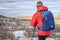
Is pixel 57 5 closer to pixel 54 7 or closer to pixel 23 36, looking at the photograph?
pixel 54 7

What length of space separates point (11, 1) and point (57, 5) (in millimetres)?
1295

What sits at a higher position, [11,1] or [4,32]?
[11,1]

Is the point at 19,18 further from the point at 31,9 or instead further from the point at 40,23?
the point at 40,23

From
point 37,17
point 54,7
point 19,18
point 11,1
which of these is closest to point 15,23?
point 19,18

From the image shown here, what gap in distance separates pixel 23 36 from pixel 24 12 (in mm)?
676

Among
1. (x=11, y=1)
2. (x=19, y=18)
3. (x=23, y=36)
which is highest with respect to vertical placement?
(x=11, y=1)

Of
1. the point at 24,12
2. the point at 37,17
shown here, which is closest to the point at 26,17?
the point at 24,12

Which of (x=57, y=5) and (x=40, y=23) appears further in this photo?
(x=57, y=5)

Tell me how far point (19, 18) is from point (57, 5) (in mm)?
1122

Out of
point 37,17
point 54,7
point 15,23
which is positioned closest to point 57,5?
point 54,7

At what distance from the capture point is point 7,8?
732 centimetres

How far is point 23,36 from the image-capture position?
7.29 meters

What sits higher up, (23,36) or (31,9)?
(31,9)

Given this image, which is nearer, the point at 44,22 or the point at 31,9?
the point at 44,22
